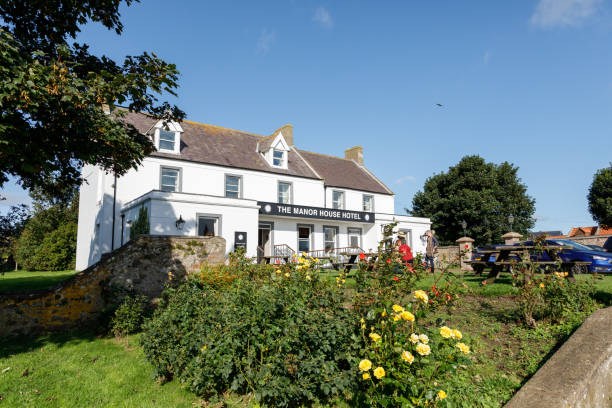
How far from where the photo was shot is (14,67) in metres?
5.23

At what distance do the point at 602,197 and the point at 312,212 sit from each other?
35.3 meters

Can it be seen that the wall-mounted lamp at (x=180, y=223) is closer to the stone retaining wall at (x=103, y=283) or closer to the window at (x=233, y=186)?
the window at (x=233, y=186)

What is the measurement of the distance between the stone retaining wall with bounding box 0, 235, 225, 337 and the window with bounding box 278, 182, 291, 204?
13.3 meters

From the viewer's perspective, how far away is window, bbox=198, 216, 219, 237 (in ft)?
62.3

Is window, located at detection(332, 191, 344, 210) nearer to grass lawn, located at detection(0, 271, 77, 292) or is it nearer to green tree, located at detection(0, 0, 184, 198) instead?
grass lawn, located at detection(0, 271, 77, 292)

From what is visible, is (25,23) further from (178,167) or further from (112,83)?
(178,167)

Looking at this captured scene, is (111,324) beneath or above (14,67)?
beneath

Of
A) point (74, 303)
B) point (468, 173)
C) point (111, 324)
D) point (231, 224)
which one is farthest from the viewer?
point (468, 173)

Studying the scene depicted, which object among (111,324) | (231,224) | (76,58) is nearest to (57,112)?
(76,58)

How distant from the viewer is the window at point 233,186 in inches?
862

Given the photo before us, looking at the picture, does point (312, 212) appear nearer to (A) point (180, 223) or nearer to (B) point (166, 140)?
(A) point (180, 223)

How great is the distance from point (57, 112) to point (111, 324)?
4589 mm

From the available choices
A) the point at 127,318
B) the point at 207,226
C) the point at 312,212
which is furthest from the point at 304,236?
the point at 127,318

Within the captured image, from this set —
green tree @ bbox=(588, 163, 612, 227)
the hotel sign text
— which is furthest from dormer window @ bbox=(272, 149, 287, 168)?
green tree @ bbox=(588, 163, 612, 227)
